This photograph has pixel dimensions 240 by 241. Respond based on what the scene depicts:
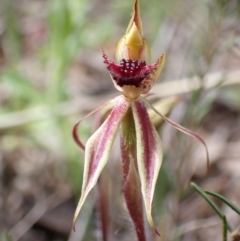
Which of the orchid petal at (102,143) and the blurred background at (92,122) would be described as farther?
the blurred background at (92,122)

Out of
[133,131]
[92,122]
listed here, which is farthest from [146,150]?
[92,122]

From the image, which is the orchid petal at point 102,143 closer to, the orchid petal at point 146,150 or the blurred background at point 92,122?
the orchid petal at point 146,150

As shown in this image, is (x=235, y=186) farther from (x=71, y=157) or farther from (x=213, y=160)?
(x=71, y=157)

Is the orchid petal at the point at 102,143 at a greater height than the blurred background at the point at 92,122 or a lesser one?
greater

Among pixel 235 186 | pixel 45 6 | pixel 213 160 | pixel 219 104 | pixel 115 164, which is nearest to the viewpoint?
pixel 115 164

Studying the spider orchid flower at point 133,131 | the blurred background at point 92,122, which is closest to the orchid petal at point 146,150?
the spider orchid flower at point 133,131

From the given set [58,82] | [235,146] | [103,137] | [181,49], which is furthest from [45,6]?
[103,137]
